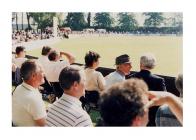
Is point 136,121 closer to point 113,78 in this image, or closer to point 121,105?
point 121,105

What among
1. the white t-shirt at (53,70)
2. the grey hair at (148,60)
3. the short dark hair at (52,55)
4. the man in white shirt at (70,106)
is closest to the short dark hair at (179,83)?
the grey hair at (148,60)

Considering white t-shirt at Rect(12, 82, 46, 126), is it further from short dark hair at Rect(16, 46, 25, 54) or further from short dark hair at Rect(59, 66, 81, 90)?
short dark hair at Rect(16, 46, 25, 54)

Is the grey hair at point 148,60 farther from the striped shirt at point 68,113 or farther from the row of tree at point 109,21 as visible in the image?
the striped shirt at point 68,113

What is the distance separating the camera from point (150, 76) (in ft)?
10.5

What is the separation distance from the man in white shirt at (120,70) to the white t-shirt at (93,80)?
83mm

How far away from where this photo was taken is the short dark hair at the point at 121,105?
1.35 metres

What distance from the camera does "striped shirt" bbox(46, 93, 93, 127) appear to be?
93.5 inches

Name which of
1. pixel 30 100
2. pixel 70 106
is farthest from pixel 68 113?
pixel 30 100

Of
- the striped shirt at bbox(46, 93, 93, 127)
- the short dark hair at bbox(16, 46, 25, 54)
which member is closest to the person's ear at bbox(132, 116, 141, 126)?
the striped shirt at bbox(46, 93, 93, 127)

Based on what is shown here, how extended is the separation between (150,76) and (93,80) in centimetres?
56

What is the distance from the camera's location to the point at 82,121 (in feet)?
8.07
